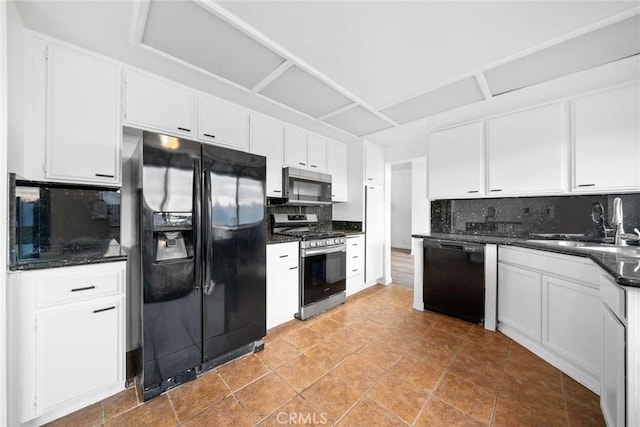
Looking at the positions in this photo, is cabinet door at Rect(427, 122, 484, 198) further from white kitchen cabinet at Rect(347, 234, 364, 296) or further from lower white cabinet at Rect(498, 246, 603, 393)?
white kitchen cabinet at Rect(347, 234, 364, 296)

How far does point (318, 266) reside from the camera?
2938mm

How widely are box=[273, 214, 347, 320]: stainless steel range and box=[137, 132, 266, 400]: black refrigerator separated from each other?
27.6 inches

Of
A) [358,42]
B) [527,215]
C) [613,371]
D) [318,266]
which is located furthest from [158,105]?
[527,215]

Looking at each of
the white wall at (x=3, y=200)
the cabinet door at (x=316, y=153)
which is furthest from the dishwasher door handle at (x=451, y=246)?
the white wall at (x=3, y=200)

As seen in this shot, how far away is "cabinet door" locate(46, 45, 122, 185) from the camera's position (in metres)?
1.65

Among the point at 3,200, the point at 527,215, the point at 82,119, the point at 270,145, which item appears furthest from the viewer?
the point at 270,145

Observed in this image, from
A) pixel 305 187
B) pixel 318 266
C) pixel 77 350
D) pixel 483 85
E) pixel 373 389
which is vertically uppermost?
pixel 483 85

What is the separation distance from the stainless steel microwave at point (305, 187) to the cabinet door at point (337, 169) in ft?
0.86

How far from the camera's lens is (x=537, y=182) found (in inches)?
97.7

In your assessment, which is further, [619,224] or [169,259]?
[619,224]

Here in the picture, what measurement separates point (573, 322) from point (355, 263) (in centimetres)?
232

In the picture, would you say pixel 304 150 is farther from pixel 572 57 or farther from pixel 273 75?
pixel 572 57

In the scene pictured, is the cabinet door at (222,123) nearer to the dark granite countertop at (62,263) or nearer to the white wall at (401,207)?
the dark granite countertop at (62,263)

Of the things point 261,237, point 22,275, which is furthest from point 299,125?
point 22,275
